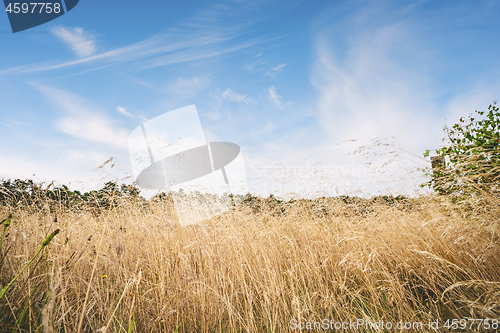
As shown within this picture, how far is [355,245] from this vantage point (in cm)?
261

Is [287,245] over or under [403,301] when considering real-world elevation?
over

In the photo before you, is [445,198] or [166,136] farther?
[166,136]

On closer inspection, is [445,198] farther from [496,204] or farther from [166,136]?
[166,136]

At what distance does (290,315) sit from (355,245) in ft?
4.13

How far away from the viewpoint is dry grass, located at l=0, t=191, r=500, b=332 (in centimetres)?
153

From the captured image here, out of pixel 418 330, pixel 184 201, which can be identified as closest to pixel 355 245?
pixel 418 330

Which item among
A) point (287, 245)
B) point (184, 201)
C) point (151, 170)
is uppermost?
point (151, 170)

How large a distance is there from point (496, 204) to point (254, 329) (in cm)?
231

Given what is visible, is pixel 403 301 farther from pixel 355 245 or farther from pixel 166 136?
pixel 166 136

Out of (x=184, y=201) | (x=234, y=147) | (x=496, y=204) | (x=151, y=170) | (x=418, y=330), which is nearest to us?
(x=418, y=330)

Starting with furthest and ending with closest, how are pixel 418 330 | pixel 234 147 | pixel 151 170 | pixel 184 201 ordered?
pixel 234 147, pixel 151 170, pixel 184 201, pixel 418 330

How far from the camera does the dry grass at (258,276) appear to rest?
1.53m

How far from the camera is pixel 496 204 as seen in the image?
6.95 feet

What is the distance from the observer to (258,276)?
215cm
